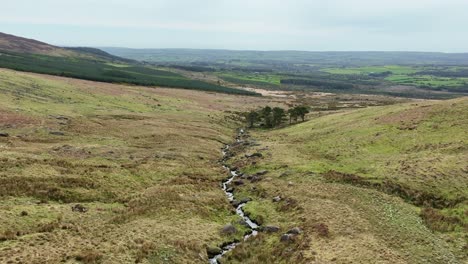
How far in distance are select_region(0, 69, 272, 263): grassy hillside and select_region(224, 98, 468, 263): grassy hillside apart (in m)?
6.60

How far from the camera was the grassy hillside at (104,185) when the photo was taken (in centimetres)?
3484

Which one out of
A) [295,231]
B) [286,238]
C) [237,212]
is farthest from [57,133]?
[286,238]

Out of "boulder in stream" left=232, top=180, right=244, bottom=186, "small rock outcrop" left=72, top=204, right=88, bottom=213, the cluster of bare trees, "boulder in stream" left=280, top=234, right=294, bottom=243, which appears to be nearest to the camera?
"boulder in stream" left=280, top=234, right=294, bottom=243

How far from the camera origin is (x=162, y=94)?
16162 cm

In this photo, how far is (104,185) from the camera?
168 feet

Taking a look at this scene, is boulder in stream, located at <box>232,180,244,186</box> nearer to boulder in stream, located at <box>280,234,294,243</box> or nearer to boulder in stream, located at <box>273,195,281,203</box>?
boulder in stream, located at <box>273,195,281,203</box>

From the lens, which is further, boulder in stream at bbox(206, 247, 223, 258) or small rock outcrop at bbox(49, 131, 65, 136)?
small rock outcrop at bbox(49, 131, 65, 136)

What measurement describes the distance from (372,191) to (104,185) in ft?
108

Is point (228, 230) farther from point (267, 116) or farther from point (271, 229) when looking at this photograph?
point (267, 116)

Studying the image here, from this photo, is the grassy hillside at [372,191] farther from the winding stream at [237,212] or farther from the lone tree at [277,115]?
the lone tree at [277,115]

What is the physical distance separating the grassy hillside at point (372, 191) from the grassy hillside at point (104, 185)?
21.6ft

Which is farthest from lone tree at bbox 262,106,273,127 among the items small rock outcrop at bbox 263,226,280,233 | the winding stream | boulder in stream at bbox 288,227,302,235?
boulder in stream at bbox 288,227,302,235

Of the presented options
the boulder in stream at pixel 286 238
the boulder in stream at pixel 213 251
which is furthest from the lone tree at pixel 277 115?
the boulder in stream at pixel 213 251

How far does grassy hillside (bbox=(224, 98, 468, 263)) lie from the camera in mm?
36062
